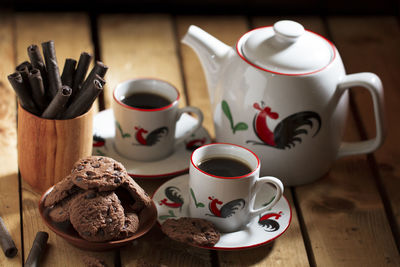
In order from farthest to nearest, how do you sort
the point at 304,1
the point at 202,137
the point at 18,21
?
the point at 304,1
the point at 18,21
the point at 202,137

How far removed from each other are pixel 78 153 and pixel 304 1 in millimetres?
856

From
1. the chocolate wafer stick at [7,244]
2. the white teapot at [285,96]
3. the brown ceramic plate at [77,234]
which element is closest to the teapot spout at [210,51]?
the white teapot at [285,96]

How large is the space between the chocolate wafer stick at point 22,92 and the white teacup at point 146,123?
162 mm

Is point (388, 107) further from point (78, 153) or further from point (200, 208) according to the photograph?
point (78, 153)

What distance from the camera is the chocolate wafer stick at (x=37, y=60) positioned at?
98 cm

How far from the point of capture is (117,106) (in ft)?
3.58

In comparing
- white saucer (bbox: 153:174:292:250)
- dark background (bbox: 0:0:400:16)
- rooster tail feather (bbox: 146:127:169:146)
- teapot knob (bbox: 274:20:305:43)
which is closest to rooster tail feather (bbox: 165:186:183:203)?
white saucer (bbox: 153:174:292:250)

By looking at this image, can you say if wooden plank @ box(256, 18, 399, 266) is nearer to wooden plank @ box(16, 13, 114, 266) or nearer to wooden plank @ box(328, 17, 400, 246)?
wooden plank @ box(328, 17, 400, 246)

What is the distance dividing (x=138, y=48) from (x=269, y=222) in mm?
621

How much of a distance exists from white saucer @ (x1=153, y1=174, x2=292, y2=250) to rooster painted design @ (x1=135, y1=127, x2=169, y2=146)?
0.09 meters

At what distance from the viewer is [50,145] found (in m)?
0.99

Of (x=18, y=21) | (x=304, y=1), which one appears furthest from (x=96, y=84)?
(x=304, y=1)

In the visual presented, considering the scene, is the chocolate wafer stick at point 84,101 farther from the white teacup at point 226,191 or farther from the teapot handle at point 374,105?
the teapot handle at point 374,105

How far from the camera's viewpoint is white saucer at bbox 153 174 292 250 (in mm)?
967
